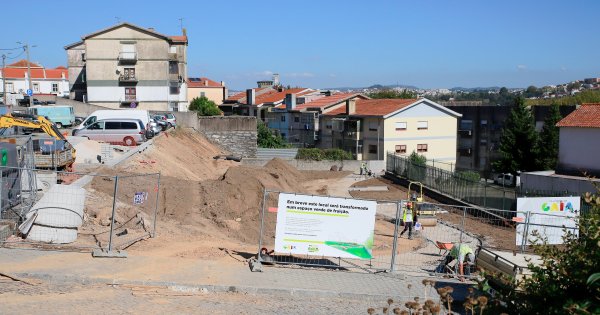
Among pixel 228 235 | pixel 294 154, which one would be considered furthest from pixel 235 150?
pixel 228 235

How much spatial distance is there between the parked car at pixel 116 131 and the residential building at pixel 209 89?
69469 millimetres

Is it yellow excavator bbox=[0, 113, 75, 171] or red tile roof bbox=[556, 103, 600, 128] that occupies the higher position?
red tile roof bbox=[556, 103, 600, 128]

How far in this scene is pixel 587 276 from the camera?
17.8 ft

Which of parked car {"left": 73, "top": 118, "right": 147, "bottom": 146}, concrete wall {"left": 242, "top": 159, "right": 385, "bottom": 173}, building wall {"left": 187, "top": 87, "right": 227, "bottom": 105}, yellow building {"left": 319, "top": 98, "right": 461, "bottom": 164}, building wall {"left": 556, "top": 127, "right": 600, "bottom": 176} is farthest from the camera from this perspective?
building wall {"left": 187, "top": 87, "right": 227, "bottom": 105}

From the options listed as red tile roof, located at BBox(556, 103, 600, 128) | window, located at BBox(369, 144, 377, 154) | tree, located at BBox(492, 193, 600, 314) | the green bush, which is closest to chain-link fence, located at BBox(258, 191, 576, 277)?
→ tree, located at BBox(492, 193, 600, 314)

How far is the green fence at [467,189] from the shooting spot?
27703mm

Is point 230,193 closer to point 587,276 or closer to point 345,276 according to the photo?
point 345,276

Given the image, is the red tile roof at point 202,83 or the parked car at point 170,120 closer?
the parked car at point 170,120

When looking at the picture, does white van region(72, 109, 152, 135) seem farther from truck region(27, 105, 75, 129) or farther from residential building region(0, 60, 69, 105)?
residential building region(0, 60, 69, 105)

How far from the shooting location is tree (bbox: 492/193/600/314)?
5414 mm

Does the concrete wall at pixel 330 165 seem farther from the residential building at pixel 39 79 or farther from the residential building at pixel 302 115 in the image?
the residential building at pixel 39 79

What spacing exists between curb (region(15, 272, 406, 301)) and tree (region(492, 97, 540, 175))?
47.6 metres

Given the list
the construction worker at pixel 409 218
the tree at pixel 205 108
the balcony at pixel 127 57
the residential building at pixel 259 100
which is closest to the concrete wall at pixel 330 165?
the balcony at pixel 127 57

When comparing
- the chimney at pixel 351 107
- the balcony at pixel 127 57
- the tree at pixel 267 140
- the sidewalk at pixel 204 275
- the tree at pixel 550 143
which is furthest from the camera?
the chimney at pixel 351 107
